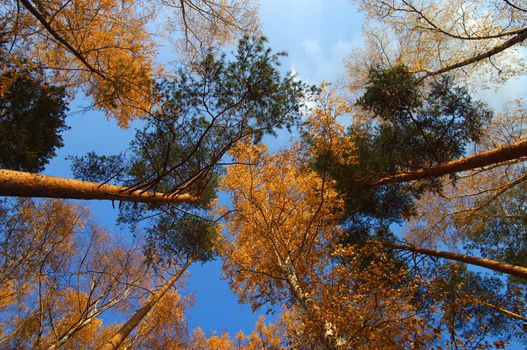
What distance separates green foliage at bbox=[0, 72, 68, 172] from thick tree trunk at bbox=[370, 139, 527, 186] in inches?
330

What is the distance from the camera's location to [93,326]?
1101cm

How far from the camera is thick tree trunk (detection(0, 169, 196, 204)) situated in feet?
11.4

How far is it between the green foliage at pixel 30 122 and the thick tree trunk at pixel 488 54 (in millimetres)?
10945

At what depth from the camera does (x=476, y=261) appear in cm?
680

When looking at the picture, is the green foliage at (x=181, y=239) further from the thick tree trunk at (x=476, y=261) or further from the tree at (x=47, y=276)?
the thick tree trunk at (x=476, y=261)

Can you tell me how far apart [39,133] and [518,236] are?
1332 cm

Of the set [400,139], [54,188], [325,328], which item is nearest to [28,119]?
[54,188]

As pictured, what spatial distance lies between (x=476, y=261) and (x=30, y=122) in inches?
413

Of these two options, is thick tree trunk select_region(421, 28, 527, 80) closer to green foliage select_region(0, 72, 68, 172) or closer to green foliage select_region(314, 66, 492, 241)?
green foliage select_region(314, 66, 492, 241)

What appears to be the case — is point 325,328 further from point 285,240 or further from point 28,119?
point 28,119

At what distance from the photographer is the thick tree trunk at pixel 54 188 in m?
3.46

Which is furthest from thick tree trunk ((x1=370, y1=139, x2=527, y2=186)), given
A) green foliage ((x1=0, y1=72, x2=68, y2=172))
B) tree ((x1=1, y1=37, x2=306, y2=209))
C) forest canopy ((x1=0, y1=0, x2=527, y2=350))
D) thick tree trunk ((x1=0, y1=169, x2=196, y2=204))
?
green foliage ((x1=0, y1=72, x2=68, y2=172))

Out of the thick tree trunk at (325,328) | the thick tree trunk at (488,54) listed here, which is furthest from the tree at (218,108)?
the thick tree trunk at (488,54)

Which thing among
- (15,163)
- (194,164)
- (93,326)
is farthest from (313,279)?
(93,326)
